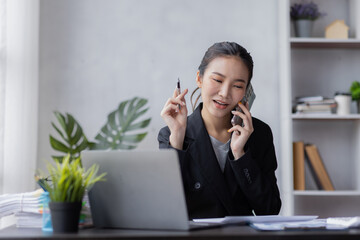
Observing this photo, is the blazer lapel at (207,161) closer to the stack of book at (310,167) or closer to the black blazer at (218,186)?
the black blazer at (218,186)

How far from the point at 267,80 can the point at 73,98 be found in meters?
1.37

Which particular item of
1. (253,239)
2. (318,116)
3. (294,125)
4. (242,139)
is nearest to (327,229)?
(253,239)

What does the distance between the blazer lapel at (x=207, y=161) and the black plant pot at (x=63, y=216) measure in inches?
32.4

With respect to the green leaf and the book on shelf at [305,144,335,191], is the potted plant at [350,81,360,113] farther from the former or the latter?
the green leaf

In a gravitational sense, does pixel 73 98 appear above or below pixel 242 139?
above

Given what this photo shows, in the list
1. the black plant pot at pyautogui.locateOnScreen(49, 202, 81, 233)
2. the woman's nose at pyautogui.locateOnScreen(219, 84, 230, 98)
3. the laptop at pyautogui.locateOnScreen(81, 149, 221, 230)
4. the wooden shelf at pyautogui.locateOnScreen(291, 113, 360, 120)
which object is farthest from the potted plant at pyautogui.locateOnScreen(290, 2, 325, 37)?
the black plant pot at pyautogui.locateOnScreen(49, 202, 81, 233)

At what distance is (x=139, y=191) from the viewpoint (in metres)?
1.20

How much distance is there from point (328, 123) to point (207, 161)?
74.5 inches

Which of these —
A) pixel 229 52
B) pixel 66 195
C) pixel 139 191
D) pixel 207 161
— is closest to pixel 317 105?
pixel 229 52

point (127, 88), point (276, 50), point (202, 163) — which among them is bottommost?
point (202, 163)

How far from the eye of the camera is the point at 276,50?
3590 millimetres

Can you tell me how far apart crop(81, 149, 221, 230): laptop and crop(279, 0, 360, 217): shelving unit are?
229cm

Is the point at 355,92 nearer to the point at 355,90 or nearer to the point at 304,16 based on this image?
the point at 355,90

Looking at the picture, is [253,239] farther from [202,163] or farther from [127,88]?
[127,88]
